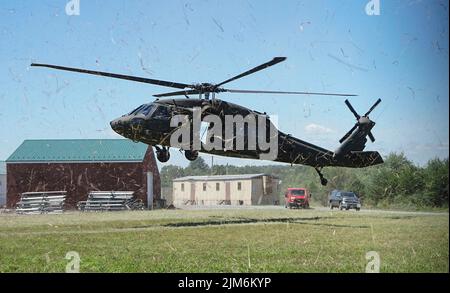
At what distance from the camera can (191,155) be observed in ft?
66.0

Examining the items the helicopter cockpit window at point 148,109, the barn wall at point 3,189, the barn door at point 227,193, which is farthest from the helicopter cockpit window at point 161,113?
the barn wall at point 3,189

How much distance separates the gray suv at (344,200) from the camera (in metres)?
23.6

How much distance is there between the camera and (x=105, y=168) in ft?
68.9

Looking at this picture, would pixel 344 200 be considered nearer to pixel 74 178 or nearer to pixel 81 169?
pixel 81 169

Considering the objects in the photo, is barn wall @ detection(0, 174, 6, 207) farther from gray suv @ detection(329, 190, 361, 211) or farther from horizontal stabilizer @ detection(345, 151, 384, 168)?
gray suv @ detection(329, 190, 361, 211)

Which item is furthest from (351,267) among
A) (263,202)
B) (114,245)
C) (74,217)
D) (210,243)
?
(263,202)

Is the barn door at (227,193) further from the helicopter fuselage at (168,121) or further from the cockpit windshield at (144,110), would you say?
the cockpit windshield at (144,110)

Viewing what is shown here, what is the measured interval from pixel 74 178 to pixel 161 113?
5695mm

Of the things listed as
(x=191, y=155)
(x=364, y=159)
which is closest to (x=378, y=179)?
(x=364, y=159)

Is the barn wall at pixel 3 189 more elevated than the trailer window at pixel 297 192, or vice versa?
the barn wall at pixel 3 189

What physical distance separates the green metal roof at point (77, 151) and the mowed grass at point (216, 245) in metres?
2.70

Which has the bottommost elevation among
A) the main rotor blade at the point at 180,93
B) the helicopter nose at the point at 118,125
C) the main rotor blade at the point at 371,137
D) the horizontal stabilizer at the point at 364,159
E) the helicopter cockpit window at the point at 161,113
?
the horizontal stabilizer at the point at 364,159

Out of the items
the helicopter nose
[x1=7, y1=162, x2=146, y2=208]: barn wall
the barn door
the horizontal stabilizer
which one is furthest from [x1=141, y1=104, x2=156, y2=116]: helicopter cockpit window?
the horizontal stabilizer
